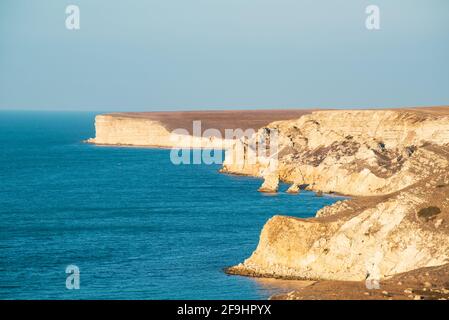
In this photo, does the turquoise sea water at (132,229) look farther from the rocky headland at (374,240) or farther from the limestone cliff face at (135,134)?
the limestone cliff face at (135,134)

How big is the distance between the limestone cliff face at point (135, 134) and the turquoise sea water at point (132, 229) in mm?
44761

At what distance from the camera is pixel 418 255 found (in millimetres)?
44062

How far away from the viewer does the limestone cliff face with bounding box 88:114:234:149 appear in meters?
160

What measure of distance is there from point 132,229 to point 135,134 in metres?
104

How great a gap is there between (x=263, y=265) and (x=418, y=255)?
719 cm

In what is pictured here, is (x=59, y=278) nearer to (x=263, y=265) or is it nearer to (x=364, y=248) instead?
(x=263, y=265)

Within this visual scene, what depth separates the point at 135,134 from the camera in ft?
543

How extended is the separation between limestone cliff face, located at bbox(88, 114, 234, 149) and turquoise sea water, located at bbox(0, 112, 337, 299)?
147 feet

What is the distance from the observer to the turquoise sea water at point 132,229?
1758 inches

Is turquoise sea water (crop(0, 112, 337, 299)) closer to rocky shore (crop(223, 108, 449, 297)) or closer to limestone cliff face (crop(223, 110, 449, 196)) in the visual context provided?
rocky shore (crop(223, 108, 449, 297))

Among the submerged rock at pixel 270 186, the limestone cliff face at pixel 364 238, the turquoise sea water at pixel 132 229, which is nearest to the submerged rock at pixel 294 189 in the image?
the submerged rock at pixel 270 186

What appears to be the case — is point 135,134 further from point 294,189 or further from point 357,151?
point 294,189

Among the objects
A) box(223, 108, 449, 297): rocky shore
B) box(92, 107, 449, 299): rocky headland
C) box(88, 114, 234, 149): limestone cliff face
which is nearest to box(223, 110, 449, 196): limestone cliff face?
box(92, 107, 449, 299): rocky headland

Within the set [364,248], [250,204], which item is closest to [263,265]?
[364,248]
